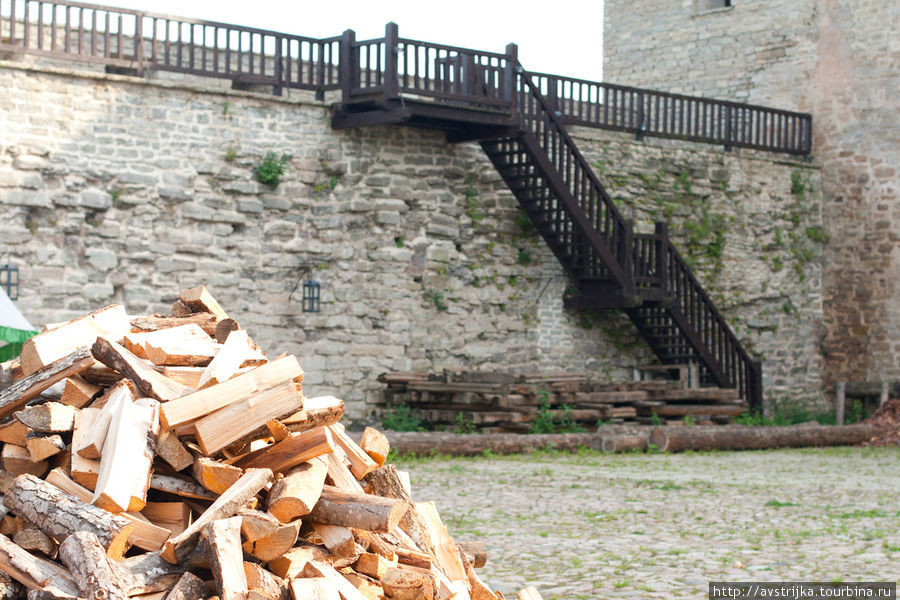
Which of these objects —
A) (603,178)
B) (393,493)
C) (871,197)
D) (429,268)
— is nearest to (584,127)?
(603,178)

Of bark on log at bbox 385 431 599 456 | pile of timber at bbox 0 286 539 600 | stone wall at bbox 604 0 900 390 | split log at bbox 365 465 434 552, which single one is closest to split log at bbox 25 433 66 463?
pile of timber at bbox 0 286 539 600

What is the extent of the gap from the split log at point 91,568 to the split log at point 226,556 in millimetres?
285

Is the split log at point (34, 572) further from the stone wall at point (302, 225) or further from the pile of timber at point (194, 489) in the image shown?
the stone wall at point (302, 225)

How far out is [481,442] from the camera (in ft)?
45.2

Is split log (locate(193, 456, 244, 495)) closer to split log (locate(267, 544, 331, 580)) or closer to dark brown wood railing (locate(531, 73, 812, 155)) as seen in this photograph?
split log (locate(267, 544, 331, 580))

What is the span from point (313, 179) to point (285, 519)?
11460 millimetres

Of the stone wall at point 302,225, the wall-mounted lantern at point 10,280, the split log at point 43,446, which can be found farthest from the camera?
the stone wall at point 302,225

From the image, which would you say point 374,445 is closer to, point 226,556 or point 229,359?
point 229,359

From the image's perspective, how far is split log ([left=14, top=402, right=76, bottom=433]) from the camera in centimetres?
439

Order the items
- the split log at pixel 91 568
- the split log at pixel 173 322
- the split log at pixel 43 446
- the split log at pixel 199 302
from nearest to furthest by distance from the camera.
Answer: the split log at pixel 91 568, the split log at pixel 43 446, the split log at pixel 173 322, the split log at pixel 199 302

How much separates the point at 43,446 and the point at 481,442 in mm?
9687

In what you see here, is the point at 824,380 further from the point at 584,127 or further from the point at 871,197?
the point at 584,127

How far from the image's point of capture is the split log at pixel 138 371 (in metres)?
4.48

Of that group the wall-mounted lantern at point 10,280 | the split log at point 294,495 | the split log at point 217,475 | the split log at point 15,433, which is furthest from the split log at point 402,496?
the wall-mounted lantern at point 10,280
